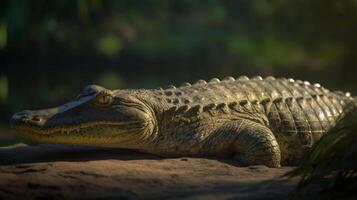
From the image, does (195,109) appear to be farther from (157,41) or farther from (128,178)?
(157,41)

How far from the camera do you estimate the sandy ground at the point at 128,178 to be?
11.9 feet

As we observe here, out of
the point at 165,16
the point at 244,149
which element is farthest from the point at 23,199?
the point at 165,16

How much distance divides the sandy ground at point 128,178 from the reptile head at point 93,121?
0.16m

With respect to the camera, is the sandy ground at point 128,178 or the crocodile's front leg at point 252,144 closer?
the sandy ground at point 128,178

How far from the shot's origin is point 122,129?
16.2ft

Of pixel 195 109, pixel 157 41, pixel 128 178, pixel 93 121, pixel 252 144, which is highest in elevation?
pixel 157 41

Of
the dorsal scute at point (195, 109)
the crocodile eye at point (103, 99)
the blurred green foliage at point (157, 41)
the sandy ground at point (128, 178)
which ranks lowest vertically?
the sandy ground at point (128, 178)

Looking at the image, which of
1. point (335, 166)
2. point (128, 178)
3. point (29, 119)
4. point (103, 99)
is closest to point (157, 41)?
point (103, 99)

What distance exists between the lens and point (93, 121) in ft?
15.9

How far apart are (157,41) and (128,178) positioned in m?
26.9

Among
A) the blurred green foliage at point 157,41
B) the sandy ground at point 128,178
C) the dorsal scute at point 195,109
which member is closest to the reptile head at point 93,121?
the sandy ground at point 128,178

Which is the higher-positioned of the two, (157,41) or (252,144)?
(157,41)

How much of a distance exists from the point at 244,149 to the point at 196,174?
919 mm

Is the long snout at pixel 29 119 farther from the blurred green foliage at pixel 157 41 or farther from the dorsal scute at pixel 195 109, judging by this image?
the blurred green foliage at pixel 157 41
